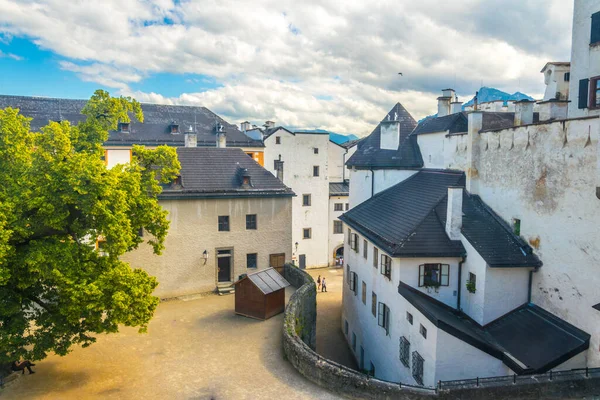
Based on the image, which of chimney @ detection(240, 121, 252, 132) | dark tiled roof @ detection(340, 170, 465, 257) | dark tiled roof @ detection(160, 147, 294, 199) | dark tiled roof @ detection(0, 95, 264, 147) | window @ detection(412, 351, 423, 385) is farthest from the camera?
chimney @ detection(240, 121, 252, 132)

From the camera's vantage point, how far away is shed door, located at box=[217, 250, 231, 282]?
26281mm

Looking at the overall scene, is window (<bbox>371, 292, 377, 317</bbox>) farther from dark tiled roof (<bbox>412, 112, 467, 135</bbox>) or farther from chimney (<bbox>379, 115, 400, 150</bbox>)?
chimney (<bbox>379, 115, 400, 150</bbox>)

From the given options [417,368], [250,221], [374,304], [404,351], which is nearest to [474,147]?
[374,304]

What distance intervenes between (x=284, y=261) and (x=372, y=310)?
7.10 meters

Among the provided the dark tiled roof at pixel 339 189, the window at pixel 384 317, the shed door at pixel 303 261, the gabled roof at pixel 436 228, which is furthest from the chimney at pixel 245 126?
the window at pixel 384 317

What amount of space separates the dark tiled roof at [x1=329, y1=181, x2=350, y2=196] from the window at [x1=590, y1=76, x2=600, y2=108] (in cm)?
2626

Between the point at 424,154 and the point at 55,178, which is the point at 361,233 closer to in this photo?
the point at 424,154

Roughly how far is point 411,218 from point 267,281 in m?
7.54

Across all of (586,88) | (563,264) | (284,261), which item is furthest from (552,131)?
(284,261)

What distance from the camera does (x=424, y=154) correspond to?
91.6ft

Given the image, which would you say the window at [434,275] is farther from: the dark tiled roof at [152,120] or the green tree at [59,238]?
the dark tiled roof at [152,120]

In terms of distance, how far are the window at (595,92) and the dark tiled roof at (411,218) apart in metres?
6.47

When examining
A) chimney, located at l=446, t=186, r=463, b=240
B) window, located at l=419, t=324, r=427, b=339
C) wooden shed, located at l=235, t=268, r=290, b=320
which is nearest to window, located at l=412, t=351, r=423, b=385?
window, located at l=419, t=324, r=427, b=339

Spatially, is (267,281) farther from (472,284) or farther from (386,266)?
(472,284)
